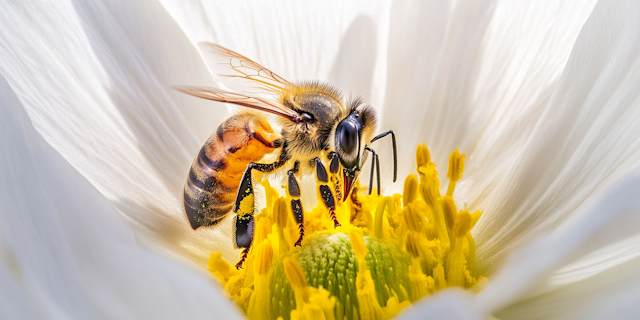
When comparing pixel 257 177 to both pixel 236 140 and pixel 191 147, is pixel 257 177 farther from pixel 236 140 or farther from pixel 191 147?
pixel 191 147

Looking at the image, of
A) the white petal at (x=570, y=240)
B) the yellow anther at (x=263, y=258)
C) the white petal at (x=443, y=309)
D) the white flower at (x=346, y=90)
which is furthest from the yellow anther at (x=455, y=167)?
the white petal at (x=443, y=309)

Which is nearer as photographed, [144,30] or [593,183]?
[593,183]

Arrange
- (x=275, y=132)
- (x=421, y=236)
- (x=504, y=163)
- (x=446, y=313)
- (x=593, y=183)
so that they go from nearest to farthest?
(x=446, y=313) → (x=593, y=183) → (x=421, y=236) → (x=275, y=132) → (x=504, y=163)

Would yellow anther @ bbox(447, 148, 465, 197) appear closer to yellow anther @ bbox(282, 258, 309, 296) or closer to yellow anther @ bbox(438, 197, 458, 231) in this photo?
yellow anther @ bbox(438, 197, 458, 231)

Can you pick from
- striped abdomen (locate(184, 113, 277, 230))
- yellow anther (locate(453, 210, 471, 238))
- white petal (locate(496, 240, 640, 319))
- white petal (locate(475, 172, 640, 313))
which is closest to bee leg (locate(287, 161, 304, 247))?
striped abdomen (locate(184, 113, 277, 230))

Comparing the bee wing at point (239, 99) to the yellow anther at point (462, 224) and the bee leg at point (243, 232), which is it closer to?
the bee leg at point (243, 232)

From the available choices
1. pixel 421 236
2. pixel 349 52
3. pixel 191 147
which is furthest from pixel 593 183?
pixel 191 147

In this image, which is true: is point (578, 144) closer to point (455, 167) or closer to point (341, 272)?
point (455, 167)
